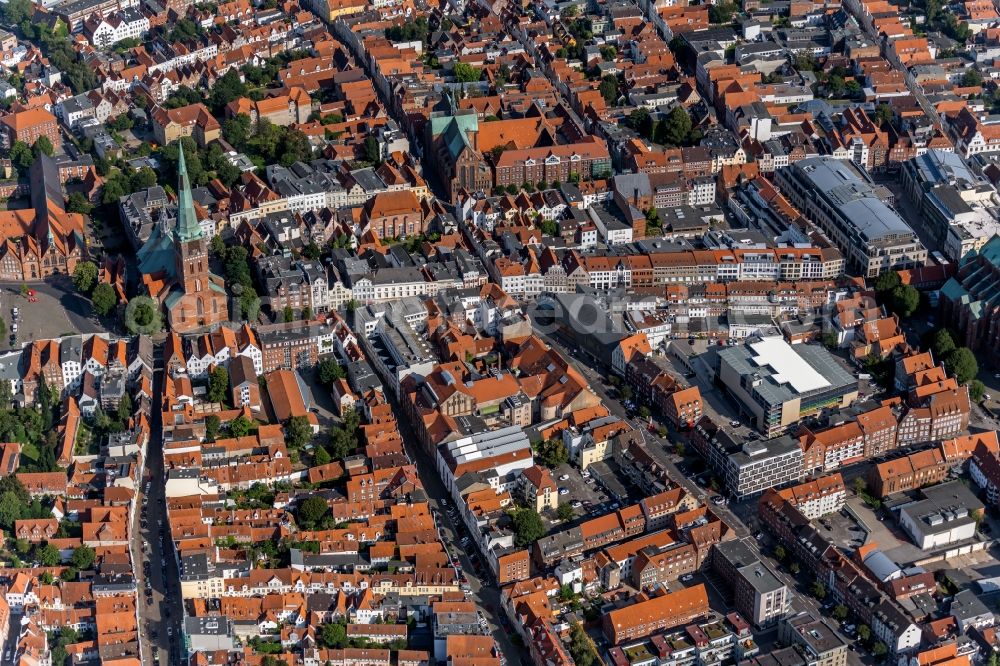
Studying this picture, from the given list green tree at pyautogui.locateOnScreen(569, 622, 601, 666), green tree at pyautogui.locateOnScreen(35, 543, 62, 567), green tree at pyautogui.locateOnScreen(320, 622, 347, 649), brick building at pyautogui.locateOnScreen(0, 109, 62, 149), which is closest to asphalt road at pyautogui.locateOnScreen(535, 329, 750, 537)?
green tree at pyautogui.locateOnScreen(569, 622, 601, 666)

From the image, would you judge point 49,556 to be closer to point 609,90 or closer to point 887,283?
point 887,283

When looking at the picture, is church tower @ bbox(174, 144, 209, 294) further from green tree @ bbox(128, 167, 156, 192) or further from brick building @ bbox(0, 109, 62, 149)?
→ brick building @ bbox(0, 109, 62, 149)

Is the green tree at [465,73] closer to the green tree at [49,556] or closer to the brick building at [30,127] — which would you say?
the brick building at [30,127]

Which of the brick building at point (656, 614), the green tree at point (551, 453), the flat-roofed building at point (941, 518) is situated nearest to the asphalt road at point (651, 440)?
the green tree at point (551, 453)

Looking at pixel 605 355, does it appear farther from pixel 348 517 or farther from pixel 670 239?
pixel 348 517

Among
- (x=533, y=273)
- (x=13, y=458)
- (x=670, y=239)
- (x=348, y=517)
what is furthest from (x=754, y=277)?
(x=13, y=458)

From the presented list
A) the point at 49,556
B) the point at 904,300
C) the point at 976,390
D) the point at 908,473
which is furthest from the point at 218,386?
the point at 976,390
